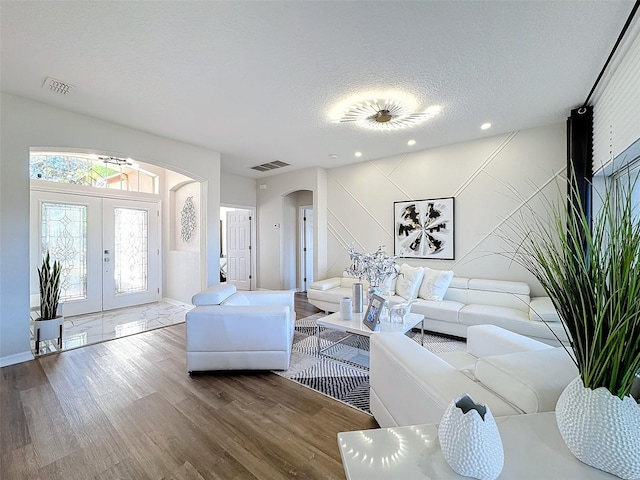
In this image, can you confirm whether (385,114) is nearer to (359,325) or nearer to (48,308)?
(359,325)

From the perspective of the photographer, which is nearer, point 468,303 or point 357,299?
point 357,299

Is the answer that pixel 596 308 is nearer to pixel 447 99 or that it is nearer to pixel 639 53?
pixel 639 53

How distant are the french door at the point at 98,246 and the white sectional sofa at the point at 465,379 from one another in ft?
16.5

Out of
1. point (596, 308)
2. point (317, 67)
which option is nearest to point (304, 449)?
point (596, 308)

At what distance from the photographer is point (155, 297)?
17.9ft

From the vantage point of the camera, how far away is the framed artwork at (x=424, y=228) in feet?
14.3

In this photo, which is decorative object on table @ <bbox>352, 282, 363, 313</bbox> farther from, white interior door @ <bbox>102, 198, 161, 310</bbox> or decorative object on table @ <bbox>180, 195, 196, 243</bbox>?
white interior door @ <bbox>102, 198, 161, 310</bbox>

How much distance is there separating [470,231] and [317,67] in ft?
10.7

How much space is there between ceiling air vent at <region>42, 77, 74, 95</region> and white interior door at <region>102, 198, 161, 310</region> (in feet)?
8.14

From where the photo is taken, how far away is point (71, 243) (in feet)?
14.5

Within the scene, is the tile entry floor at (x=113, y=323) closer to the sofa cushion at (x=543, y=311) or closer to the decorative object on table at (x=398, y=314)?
the decorative object on table at (x=398, y=314)

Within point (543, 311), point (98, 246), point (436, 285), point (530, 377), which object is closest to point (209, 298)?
point (530, 377)

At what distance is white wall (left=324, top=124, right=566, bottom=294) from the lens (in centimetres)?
370

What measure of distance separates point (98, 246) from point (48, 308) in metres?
1.72
